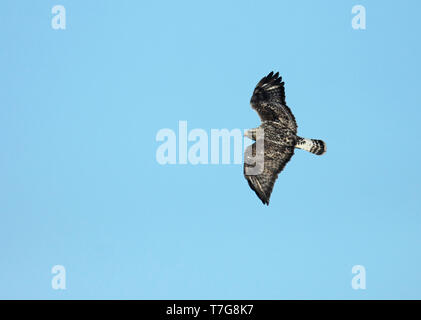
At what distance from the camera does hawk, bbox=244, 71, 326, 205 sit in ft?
58.9

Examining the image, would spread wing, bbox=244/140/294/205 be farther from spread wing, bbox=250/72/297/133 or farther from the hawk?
spread wing, bbox=250/72/297/133

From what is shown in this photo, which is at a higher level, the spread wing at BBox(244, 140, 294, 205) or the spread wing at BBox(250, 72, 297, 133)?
the spread wing at BBox(250, 72, 297, 133)

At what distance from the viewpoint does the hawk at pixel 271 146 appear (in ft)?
58.9

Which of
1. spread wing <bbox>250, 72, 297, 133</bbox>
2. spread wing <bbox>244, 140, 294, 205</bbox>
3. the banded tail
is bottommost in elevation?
spread wing <bbox>244, 140, 294, 205</bbox>

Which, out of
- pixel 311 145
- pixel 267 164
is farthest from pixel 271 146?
pixel 311 145

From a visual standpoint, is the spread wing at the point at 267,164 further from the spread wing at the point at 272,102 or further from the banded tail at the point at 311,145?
the spread wing at the point at 272,102

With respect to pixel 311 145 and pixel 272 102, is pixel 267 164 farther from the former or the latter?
pixel 272 102

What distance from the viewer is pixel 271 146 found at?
1808 centimetres

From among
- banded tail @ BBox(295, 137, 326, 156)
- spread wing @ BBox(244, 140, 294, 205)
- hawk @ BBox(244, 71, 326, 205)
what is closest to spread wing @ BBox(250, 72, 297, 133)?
hawk @ BBox(244, 71, 326, 205)
